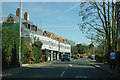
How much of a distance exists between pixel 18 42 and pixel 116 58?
12283 millimetres

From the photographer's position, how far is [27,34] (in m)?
41.4

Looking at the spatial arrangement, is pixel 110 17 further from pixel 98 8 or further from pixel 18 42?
pixel 18 42

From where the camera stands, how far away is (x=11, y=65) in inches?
915

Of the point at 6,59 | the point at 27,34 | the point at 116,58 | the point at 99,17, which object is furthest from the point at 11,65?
the point at 27,34

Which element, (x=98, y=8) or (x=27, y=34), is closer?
(x=98, y=8)

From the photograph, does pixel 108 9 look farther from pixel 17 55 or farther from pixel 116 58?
pixel 17 55

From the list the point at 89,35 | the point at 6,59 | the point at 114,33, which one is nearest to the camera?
the point at 6,59

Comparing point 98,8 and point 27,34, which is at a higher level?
point 98,8

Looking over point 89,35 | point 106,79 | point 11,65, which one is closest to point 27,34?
point 89,35

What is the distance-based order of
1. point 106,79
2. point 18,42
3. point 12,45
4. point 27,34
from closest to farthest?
point 106,79, point 12,45, point 18,42, point 27,34

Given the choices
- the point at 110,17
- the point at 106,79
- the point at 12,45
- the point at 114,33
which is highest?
the point at 110,17

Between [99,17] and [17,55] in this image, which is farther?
[99,17]

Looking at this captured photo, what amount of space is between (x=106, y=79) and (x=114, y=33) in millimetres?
15359

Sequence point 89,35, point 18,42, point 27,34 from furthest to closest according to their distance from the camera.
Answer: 1. point 27,34
2. point 89,35
3. point 18,42
